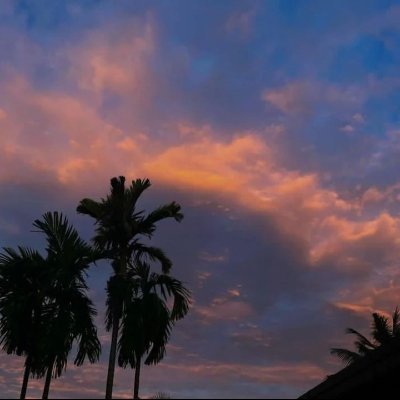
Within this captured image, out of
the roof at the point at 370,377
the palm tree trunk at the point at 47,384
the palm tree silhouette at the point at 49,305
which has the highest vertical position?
the palm tree silhouette at the point at 49,305

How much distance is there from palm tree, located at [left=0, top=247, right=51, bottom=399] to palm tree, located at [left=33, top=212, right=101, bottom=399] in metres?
0.34

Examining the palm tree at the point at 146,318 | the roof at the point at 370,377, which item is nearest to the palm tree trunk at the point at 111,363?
the palm tree at the point at 146,318

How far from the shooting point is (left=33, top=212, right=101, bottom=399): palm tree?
1468 centimetres

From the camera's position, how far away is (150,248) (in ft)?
57.1

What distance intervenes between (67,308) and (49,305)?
635 millimetres

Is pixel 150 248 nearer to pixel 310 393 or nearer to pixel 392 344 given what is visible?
pixel 310 393

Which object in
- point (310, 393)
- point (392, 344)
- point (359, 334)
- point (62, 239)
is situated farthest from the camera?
point (359, 334)

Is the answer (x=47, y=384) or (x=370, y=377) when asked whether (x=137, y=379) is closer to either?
(x=47, y=384)

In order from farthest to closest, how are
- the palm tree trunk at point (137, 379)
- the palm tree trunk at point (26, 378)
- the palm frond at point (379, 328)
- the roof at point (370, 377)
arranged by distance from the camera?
1. the palm frond at point (379, 328)
2. the palm tree trunk at point (137, 379)
3. the palm tree trunk at point (26, 378)
4. the roof at point (370, 377)

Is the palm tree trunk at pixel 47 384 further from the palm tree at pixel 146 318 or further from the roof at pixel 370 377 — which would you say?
the roof at pixel 370 377

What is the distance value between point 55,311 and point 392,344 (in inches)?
493

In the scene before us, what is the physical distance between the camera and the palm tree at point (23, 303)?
14.7 metres

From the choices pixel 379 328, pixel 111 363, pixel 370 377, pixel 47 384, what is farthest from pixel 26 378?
pixel 379 328

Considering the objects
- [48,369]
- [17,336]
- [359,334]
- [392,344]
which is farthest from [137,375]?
[359,334]
